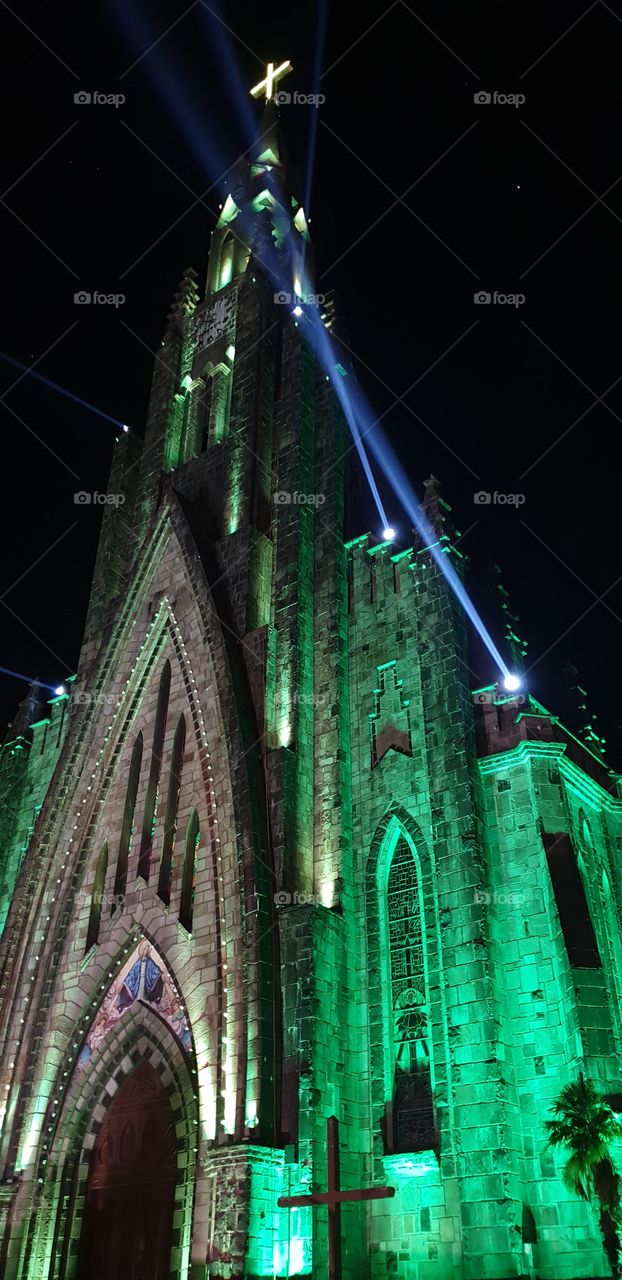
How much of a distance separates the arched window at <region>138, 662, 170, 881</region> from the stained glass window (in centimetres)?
710

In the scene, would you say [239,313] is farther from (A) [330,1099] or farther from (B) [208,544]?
(A) [330,1099]

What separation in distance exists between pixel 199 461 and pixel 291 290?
817 cm

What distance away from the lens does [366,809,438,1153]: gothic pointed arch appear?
2298 cm

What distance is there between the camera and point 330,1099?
2275cm

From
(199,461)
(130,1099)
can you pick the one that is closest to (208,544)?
(199,461)

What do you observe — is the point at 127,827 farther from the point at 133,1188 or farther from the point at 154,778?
the point at 133,1188

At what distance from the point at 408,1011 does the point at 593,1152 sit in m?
5.81

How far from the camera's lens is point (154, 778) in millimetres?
29984
